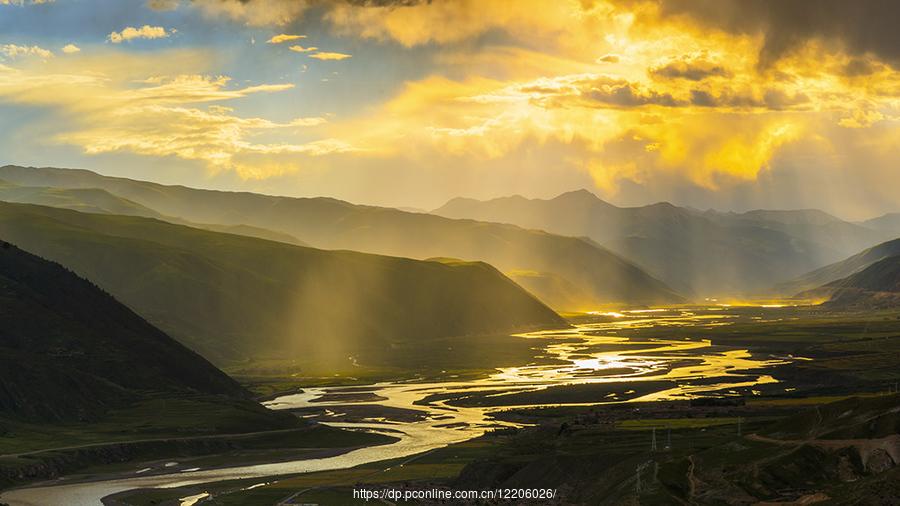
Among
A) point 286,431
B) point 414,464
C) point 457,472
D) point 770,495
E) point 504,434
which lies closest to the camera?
point 770,495

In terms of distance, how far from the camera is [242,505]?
126 metres

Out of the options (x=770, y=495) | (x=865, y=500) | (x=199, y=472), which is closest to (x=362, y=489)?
(x=199, y=472)

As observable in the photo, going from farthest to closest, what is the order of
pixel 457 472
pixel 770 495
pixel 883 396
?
pixel 457 472 < pixel 883 396 < pixel 770 495

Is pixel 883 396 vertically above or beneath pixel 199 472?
→ above

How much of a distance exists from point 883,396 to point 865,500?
26.6m

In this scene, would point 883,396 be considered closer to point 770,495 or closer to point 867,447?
point 867,447

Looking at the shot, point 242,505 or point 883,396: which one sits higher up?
point 883,396

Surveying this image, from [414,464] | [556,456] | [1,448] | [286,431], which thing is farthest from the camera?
[286,431]

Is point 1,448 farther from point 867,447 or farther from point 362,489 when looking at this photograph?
point 867,447

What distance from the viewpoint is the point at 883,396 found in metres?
102

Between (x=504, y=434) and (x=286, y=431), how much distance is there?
145 feet

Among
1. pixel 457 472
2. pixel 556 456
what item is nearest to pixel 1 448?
pixel 457 472

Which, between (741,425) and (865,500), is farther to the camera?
(741,425)

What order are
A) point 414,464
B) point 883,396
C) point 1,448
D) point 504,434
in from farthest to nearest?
1. point 504,434
2. point 1,448
3. point 414,464
4. point 883,396
